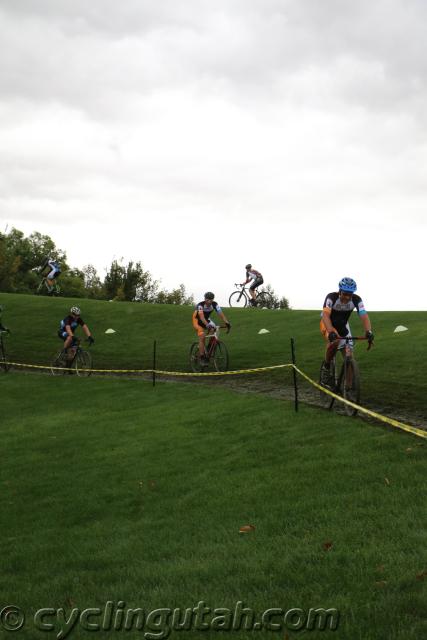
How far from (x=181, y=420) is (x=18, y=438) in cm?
371

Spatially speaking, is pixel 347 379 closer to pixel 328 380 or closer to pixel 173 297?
pixel 328 380

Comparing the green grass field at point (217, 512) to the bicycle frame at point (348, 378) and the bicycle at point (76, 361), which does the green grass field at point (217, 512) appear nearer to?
the bicycle frame at point (348, 378)

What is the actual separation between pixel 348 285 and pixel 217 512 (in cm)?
582

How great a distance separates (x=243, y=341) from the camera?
2519 cm

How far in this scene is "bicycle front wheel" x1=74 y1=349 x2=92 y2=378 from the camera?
71.8 feet

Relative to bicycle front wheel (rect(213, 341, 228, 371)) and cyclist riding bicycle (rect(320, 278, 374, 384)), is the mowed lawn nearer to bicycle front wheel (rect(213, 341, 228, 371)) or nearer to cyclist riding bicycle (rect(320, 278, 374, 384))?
cyclist riding bicycle (rect(320, 278, 374, 384))

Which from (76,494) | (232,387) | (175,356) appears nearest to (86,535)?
(76,494)

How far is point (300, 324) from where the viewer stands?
27594 mm

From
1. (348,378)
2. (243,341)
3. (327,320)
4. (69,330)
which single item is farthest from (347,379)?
(243,341)

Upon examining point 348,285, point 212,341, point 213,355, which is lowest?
point 213,355

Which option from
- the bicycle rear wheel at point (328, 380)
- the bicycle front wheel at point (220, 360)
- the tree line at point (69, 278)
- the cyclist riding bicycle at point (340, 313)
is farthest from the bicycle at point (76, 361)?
the tree line at point (69, 278)

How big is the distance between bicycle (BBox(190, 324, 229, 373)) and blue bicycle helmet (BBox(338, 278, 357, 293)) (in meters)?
8.62

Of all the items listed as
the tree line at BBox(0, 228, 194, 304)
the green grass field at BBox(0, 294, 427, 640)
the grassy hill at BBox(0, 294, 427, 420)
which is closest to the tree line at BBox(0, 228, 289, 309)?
the tree line at BBox(0, 228, 194, 304)

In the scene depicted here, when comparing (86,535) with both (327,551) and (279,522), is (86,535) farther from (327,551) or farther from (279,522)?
(327,551)
